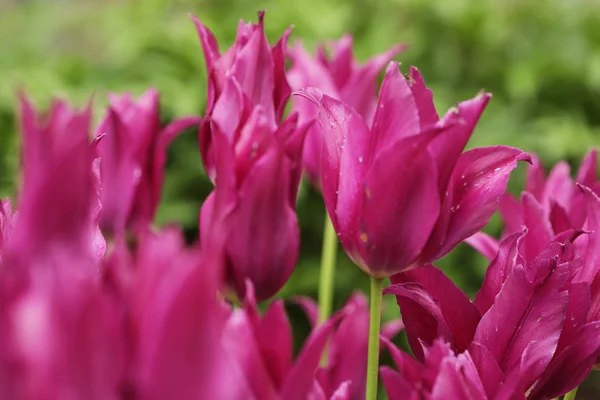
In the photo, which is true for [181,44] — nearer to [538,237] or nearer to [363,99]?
[363,99]

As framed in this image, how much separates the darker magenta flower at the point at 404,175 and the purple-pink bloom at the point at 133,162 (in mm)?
214

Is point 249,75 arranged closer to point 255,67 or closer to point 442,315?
→ point 255,67

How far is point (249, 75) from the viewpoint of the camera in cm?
41

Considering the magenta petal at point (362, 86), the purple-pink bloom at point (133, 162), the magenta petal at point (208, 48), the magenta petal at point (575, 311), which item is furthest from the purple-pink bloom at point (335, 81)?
the magenta petal at point (575, 311)

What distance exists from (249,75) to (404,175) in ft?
0.34

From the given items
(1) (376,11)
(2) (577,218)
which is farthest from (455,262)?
(2) (577,218)

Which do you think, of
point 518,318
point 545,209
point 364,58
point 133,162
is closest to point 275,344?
point 518,318

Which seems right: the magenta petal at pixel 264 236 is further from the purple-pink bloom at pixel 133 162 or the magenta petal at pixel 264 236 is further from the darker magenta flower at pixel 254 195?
the purple-pink bloom at pixel 133 162

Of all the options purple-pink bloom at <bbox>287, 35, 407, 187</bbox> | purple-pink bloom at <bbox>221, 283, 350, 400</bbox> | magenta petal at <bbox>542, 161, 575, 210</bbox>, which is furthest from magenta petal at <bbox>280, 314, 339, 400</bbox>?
purple-pink bloom at <bbox>287, 35, 407, 187</bbox>

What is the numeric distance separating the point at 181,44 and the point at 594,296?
1.87 metres

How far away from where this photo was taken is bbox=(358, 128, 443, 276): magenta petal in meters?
0.34

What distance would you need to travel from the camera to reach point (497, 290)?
37cm

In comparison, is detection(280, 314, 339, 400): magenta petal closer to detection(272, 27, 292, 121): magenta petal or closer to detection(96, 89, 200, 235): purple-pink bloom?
detection(272, 27, 292, 121): magenta petal

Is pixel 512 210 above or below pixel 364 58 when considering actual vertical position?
above
